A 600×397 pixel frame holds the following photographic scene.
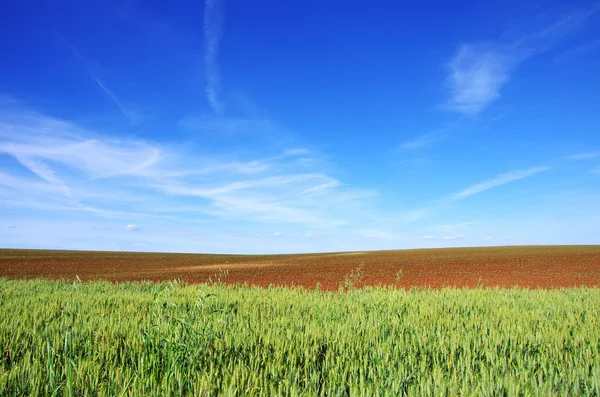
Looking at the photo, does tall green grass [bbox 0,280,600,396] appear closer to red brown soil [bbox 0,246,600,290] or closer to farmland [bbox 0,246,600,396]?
farmland [bbox 0,246,600,396]

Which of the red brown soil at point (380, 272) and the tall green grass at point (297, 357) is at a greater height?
the tall green grass at point (297, 357)

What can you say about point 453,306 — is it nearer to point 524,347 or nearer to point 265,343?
point 524,347

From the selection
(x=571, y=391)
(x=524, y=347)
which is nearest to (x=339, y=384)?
(x=571, y=391)

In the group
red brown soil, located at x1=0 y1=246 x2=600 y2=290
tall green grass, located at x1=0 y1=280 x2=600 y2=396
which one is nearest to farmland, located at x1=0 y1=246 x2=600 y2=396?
tall green grass, located at x1=0 y1=280 x2=600 y2=396

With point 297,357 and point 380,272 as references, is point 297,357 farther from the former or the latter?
point 380,272

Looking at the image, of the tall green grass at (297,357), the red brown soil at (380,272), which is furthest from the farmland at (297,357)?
the red brown soil at (380,272)

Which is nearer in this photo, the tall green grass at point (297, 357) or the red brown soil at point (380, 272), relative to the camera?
the tall green grass at point (297, 357)

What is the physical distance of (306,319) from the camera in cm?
583

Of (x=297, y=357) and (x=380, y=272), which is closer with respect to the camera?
(x=297, y=357)

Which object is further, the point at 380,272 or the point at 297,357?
the point at 380,272

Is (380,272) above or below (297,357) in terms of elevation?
below

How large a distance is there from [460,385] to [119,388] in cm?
288

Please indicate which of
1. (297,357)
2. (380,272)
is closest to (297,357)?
(297,357)

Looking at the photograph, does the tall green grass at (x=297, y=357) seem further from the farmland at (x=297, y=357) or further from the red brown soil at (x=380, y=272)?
the red brown soil at (x=380, y=272)
